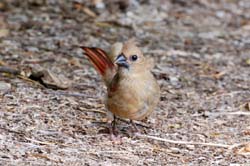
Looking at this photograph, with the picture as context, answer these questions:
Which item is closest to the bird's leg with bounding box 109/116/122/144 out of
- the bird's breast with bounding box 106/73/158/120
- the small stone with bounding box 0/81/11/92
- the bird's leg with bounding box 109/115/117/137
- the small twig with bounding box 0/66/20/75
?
the bird's leg with bounding box 109/115/117/137

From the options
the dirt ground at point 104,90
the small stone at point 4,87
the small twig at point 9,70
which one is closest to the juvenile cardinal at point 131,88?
the dirt ground at point 104,90

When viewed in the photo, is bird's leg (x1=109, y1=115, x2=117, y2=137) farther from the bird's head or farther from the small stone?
the small stone

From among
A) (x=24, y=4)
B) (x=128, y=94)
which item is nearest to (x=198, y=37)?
(x=24, y=4)

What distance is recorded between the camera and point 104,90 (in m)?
6.39

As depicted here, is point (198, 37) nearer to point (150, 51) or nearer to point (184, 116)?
point (150, 51)

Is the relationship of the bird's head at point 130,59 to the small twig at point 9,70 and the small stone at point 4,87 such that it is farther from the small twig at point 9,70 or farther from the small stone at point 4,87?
the small twig at point 9,70

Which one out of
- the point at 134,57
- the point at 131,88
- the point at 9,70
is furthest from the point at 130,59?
the point at 9,70

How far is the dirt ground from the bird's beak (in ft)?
1.66

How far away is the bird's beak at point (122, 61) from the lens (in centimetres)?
519

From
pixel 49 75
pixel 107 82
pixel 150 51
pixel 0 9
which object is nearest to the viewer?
pixel 107 82

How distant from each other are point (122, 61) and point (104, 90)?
1200 millimetres

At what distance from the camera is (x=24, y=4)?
8.60 metres

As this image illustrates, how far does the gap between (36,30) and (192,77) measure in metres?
1.78

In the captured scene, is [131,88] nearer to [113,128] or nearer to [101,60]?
[113,128]
